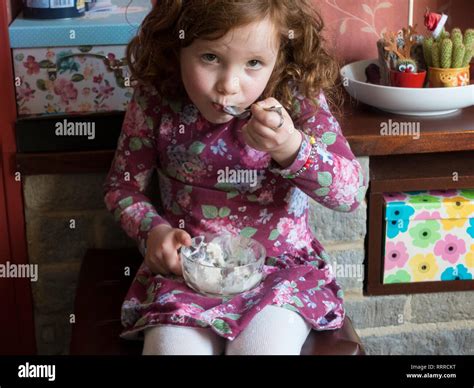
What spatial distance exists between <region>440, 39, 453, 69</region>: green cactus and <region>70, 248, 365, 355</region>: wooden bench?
1.89 ft

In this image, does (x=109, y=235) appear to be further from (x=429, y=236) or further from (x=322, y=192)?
(x=429, y=236)

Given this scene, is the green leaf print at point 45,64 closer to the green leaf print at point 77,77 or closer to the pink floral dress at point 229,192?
the green leaf print at point 77,77

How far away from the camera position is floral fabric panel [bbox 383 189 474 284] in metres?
1.79

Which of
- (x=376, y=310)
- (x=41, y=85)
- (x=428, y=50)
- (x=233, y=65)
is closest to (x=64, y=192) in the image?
(x=41, y=85)

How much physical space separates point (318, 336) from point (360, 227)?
394mm

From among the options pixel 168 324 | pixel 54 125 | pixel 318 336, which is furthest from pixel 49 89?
pixel 318 336

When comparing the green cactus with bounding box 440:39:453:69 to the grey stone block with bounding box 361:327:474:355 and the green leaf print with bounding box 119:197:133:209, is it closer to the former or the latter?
the grey stone block with bounding box 361:327:474:355

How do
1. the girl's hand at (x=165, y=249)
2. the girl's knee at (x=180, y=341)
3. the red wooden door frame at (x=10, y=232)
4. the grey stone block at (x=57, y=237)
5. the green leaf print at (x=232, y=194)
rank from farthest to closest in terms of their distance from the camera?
the grey stone block at (x=57, y=237)
the red wooden door frame at (x=10, y=232)
the green leaf print at (x=232, y=194)
the girl's hand at (x=165, y=249)
the girl's knee at (x=180, y=341)

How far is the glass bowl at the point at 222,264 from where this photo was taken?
4.70 feet

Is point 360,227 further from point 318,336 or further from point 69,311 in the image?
point 69,311

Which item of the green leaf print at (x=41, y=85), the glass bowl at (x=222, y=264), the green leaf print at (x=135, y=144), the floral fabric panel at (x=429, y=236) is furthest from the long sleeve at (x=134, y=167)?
the floral fabric panel at (x=429, y=236)

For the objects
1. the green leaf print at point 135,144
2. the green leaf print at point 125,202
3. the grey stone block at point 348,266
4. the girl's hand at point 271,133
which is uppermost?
the girl's hand at point 271,133

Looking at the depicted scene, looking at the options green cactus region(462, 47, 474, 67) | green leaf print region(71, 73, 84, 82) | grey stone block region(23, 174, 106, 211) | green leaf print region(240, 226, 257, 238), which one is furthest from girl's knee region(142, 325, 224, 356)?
green cactus region(462, 47, 474, 67)

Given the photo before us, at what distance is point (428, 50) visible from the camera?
182 centimetres
